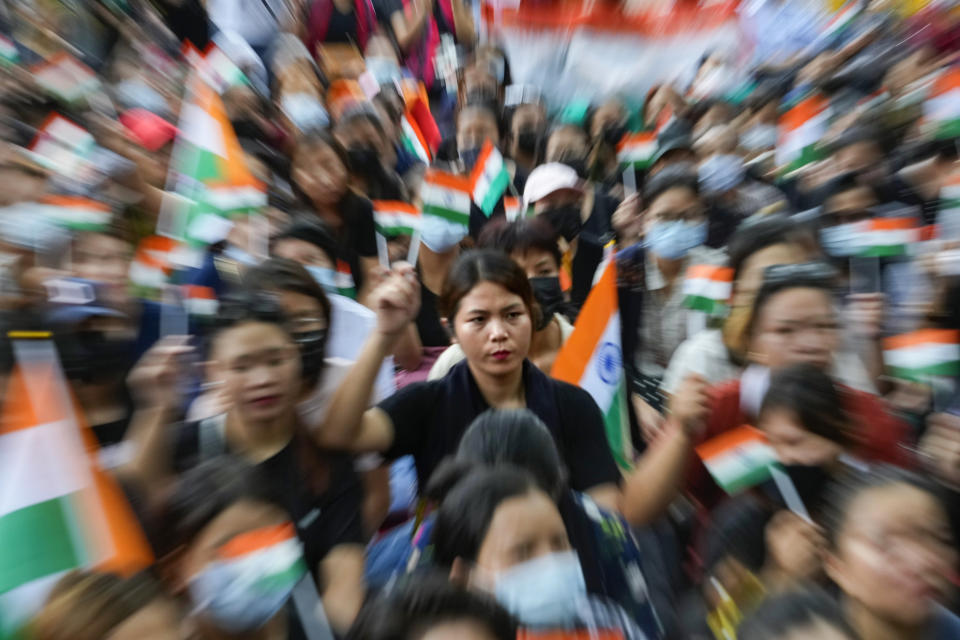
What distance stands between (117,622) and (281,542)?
0.26 metres

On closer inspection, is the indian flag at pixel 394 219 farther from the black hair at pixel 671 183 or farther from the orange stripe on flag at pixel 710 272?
the orange stripe on flag at pixel 710 272

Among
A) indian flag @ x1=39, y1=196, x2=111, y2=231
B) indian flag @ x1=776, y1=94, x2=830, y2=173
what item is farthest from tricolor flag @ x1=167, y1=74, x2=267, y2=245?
indian flag @ x1=776, y1=94, x2=830, y2=173

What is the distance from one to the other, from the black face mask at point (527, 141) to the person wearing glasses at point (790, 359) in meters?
2.93

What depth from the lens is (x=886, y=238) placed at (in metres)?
2.45

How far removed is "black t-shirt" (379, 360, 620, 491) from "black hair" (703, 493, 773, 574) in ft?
1.01

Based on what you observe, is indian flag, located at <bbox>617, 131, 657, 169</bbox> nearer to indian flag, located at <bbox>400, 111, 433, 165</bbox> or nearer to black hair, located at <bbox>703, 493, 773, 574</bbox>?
indian flag, located at <bbox>400, 111, 433, 165</bbox>

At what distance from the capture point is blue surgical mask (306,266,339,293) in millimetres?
2357

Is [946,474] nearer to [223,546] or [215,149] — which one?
[223,546]

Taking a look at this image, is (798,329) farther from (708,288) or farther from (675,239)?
(675,239)

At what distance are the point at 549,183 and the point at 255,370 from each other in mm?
2262

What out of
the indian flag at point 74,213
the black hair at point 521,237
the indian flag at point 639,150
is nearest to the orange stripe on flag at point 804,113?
the indian flag at point 639,150

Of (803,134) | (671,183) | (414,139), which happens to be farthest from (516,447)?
(414,139)

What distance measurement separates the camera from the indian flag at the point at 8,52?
3.44 m

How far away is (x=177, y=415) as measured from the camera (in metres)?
1.74
